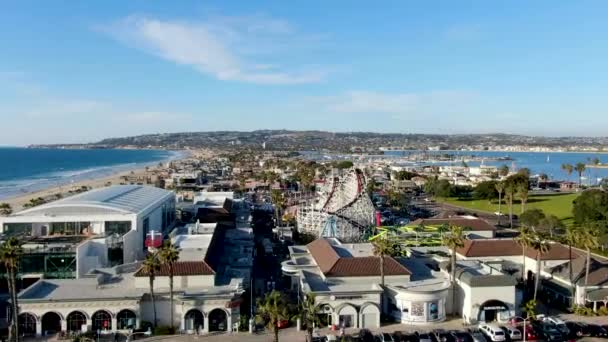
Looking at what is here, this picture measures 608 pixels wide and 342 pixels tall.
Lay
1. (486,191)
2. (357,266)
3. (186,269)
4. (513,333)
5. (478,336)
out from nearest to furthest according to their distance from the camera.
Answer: (478,336) < (513,333) < (186,269) < (357,266) < (486,191)

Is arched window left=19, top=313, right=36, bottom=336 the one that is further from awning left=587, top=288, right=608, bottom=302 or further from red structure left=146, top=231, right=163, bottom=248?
awning left=587, top=288, right=608, bottom=302

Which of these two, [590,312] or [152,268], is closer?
[152,268]

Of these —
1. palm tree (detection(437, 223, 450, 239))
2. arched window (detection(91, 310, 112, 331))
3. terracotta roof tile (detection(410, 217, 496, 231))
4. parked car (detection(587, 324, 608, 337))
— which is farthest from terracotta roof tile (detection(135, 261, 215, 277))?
terracotta roof tile (detection(410, 217, 496, 231))

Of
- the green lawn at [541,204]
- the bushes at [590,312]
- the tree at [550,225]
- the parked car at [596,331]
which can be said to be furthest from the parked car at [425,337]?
the green lawn at [541,204]

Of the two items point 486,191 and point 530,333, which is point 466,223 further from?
point 486,191

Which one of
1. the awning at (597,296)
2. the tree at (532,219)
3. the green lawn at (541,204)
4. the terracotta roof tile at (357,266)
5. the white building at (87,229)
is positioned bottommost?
the green lawn at (541,204)

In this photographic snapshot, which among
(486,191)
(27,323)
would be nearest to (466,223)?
(27,323)

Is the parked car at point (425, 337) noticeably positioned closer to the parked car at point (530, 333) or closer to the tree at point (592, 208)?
the parked car at point (530, 333)
